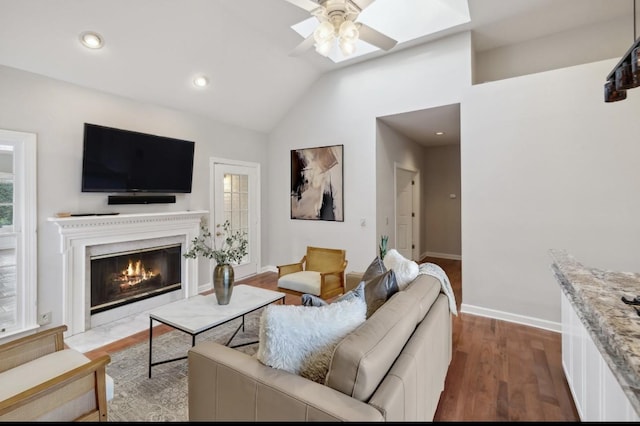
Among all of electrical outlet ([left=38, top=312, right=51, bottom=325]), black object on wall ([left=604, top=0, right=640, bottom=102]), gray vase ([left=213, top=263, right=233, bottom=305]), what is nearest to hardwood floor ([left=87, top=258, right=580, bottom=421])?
electrical outlet ([left=38, top=312, right=51, bottom=325])

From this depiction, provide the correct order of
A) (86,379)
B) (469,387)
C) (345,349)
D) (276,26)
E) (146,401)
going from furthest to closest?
(276,26), (469,387), (146,401), (86,379), (345,349)

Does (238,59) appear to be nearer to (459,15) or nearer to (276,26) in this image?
(276,26)

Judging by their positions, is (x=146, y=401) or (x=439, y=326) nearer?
(x=439, y=326)

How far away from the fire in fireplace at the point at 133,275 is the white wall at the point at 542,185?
12.4 ft

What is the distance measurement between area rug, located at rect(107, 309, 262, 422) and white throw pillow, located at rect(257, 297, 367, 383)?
1.09 metres

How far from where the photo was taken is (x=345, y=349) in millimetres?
1146

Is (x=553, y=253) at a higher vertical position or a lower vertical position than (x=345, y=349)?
higher

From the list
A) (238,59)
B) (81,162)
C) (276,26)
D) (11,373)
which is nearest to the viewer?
(11,373)

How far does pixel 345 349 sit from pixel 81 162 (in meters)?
3.46

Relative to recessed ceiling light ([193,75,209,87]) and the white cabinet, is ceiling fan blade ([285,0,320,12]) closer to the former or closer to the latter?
recessed ceiling light ([193,75,209,87])

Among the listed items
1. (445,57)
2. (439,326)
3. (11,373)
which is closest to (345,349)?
(439,326)

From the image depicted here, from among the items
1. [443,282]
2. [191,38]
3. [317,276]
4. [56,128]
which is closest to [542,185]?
[443,282]

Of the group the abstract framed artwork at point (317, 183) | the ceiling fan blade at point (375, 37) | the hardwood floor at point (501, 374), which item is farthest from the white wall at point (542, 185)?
the abstract framed artwork at point (317, 183)

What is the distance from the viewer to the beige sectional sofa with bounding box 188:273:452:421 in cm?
108
